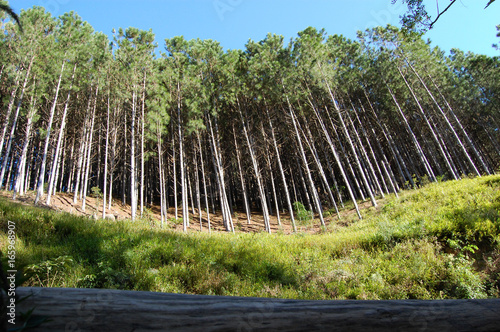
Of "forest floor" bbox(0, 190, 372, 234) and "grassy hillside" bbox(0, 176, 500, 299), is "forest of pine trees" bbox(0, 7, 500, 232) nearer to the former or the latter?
"forest floor" bbox(0, 190, 372, 234)

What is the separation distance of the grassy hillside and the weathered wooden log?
2914 mm

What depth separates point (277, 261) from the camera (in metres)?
6.29

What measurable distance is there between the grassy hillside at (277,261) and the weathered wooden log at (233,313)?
115 inches

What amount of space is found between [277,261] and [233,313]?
5.17 metres

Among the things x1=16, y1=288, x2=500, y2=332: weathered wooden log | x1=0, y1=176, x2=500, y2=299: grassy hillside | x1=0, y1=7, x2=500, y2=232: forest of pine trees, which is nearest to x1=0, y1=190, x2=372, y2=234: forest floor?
x1=0, y1=7, x2=500, y2=232: forest of pine trees

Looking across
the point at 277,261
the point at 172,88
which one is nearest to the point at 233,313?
the point at 277,261

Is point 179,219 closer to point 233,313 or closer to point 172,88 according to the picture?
point 172,88

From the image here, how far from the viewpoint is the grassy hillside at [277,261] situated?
439 cm

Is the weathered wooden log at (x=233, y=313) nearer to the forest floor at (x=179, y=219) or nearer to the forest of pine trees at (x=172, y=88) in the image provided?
the forest floor at (x=179, y=219)

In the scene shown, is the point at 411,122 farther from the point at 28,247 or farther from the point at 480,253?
the point at 28,247

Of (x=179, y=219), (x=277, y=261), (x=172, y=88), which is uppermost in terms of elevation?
(x=172, y=88)

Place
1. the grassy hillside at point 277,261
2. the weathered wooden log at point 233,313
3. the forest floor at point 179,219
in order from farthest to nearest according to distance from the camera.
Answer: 1. the forest floor at point 179,219
2. the grassy hillside at point 277,261
3. the weathered wooden log at point 233,313

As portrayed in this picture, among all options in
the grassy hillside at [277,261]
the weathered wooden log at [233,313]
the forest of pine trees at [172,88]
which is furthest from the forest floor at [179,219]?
the weathered wooden log at [233,313]

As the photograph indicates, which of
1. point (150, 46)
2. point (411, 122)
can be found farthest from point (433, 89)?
point (150, 46)
